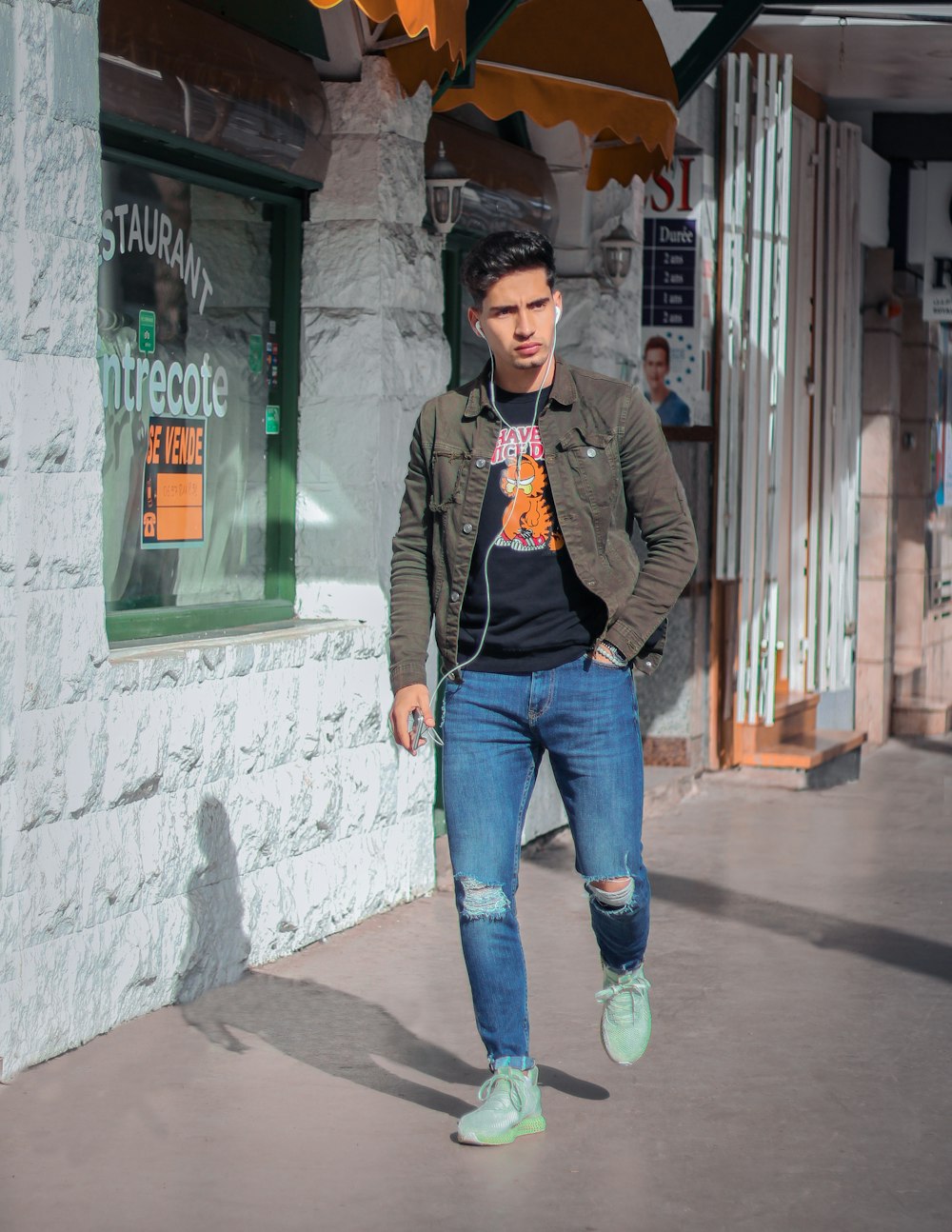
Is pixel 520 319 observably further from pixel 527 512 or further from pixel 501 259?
pixel 527 512

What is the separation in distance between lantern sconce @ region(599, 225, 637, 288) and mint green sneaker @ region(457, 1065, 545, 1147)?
475cm

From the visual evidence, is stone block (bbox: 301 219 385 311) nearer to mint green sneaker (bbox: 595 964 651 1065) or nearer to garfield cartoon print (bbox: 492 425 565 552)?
garfield cartoon print (bbox: 492 425 565 552)

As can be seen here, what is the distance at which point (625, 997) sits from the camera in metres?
4.34

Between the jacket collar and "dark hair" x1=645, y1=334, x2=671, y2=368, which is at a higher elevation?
"dark hair" x1=645, y1=334, x2=671, y2=368

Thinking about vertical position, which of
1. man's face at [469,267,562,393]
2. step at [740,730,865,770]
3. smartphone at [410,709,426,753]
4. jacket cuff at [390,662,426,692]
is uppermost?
man's face at [469,267,562,393]

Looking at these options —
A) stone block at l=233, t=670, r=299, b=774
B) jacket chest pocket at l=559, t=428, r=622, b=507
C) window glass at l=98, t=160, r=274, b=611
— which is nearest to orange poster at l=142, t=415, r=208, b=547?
window glass at l=98, t=160, r=274, b=611

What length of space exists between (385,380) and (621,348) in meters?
2.38

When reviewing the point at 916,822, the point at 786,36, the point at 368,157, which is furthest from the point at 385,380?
the point at 786,36

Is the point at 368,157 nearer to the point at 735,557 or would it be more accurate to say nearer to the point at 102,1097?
the point at 102,1097

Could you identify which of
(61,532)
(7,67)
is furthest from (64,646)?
(7,67)

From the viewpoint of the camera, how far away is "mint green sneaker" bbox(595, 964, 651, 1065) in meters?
4.34

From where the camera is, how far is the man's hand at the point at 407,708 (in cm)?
410

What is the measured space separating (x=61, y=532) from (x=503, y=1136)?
1.75 meters

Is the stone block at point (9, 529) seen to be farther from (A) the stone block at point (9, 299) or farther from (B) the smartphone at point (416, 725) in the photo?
(B) the smartphone at point (416, 725)
